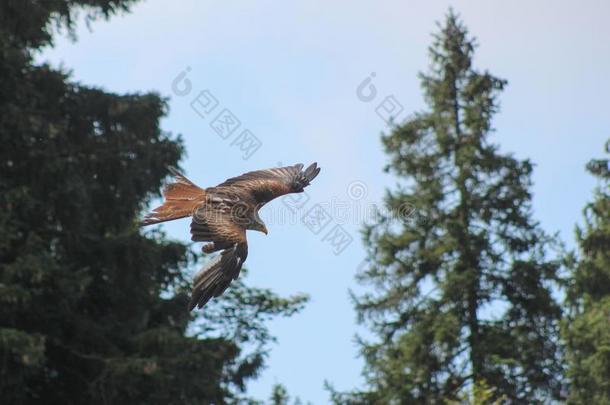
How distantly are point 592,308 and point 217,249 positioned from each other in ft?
51.2

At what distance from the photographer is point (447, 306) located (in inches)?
1092

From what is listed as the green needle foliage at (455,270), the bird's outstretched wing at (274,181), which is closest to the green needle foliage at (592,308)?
the green needle foliage at (455,270)

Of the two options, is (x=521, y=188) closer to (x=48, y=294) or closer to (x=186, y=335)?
(x=186, y=335)

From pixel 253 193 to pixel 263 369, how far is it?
12168 millimetres

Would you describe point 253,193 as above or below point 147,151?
below

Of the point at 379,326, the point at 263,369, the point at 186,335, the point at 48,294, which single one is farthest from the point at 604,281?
the point at 48,294

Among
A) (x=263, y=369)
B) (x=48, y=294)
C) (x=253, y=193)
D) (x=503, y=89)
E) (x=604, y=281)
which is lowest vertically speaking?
(x=253, y=193)

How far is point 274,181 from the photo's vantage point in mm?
14656

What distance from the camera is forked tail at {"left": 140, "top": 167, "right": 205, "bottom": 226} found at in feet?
43.7

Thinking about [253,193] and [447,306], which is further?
[447,306]

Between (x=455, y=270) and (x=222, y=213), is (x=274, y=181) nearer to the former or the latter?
(x=222, y=213)

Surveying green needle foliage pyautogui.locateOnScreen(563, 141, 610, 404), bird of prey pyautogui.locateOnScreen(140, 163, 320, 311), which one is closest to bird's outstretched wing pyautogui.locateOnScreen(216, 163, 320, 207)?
bird of prey pyautogui.locateOnScreen(140, 163, 320, 311)

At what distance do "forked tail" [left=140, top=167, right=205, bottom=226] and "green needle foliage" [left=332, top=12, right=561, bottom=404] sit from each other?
540 inches

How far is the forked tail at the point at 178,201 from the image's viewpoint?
1330 centimetres
